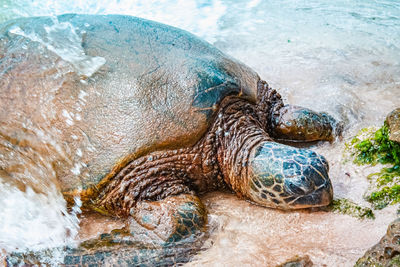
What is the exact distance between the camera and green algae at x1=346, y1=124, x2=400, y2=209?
2475 mm

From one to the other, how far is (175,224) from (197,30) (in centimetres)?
457

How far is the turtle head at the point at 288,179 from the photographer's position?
2512 millimetres

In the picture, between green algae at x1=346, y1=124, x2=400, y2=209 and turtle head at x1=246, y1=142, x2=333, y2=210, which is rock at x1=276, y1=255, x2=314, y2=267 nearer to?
turtle head at x1=246, y1=142, x2=333, y2=210

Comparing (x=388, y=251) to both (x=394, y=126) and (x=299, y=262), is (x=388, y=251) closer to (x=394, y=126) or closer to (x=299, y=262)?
(x=299, y=262)

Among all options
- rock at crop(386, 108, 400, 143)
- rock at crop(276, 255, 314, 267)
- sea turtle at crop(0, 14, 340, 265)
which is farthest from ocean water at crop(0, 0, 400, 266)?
rock at crop(386, 108, 400, 143)

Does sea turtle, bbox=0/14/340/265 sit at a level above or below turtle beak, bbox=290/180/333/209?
above

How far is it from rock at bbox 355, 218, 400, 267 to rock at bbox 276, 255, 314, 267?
1.39 ft

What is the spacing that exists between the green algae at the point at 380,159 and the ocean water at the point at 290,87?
8 cm

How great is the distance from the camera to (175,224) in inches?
93.4

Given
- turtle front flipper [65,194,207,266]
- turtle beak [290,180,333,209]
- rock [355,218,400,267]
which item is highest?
rock [355,218,400,267]

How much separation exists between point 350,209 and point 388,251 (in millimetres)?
971

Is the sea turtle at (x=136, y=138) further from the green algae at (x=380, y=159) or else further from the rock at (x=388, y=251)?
the rock at (x=388, y=251)

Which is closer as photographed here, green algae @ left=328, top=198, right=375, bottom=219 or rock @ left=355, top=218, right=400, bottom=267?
rock @ left=355, top=218, right=400, bottom=267

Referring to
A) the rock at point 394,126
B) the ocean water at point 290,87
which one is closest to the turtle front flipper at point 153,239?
the ocean water at point 290,87
